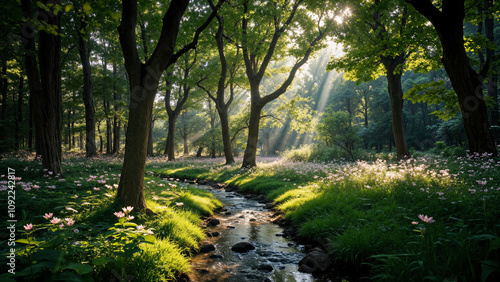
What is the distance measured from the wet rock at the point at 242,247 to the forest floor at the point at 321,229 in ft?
2.76

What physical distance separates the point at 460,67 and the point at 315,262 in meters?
7.26

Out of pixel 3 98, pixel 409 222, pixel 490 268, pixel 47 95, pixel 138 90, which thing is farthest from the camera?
pixel 3 98

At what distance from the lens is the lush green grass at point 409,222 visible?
2781 millimetres

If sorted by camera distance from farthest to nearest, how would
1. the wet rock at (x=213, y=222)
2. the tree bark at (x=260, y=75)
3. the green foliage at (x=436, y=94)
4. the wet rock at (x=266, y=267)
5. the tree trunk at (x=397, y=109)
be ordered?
the tree bark at (x=260, y=75) < the tree trunk at (x=397, y=109) < the green foliage at (x=436, y=94) < the wet rock at (x=213, y=222) < the wet rock at (x=266, y=267)

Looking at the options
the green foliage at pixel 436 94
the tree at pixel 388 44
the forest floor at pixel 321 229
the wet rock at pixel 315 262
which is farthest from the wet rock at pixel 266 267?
the tree at pixel 388 44

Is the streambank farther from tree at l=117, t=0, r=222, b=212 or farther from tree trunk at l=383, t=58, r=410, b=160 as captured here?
tree trunk at l=383, t=58, r=410, b=160

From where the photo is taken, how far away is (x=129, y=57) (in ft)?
16.0

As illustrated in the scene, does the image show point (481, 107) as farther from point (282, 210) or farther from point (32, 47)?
point (32, 47)

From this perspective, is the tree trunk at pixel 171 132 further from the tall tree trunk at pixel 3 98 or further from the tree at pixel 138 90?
the tree at pixel 138 90

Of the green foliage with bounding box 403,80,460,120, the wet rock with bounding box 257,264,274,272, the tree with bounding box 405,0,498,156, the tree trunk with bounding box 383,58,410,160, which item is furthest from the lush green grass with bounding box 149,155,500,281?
the tree trunk with bounding box 383,58,410,160

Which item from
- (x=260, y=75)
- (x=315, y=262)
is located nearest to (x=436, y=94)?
(x=260, y=75)

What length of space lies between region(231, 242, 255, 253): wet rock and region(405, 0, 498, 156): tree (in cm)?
770

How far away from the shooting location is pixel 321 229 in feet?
16.4

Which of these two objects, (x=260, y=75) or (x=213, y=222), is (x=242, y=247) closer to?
(x=213, y=222)
